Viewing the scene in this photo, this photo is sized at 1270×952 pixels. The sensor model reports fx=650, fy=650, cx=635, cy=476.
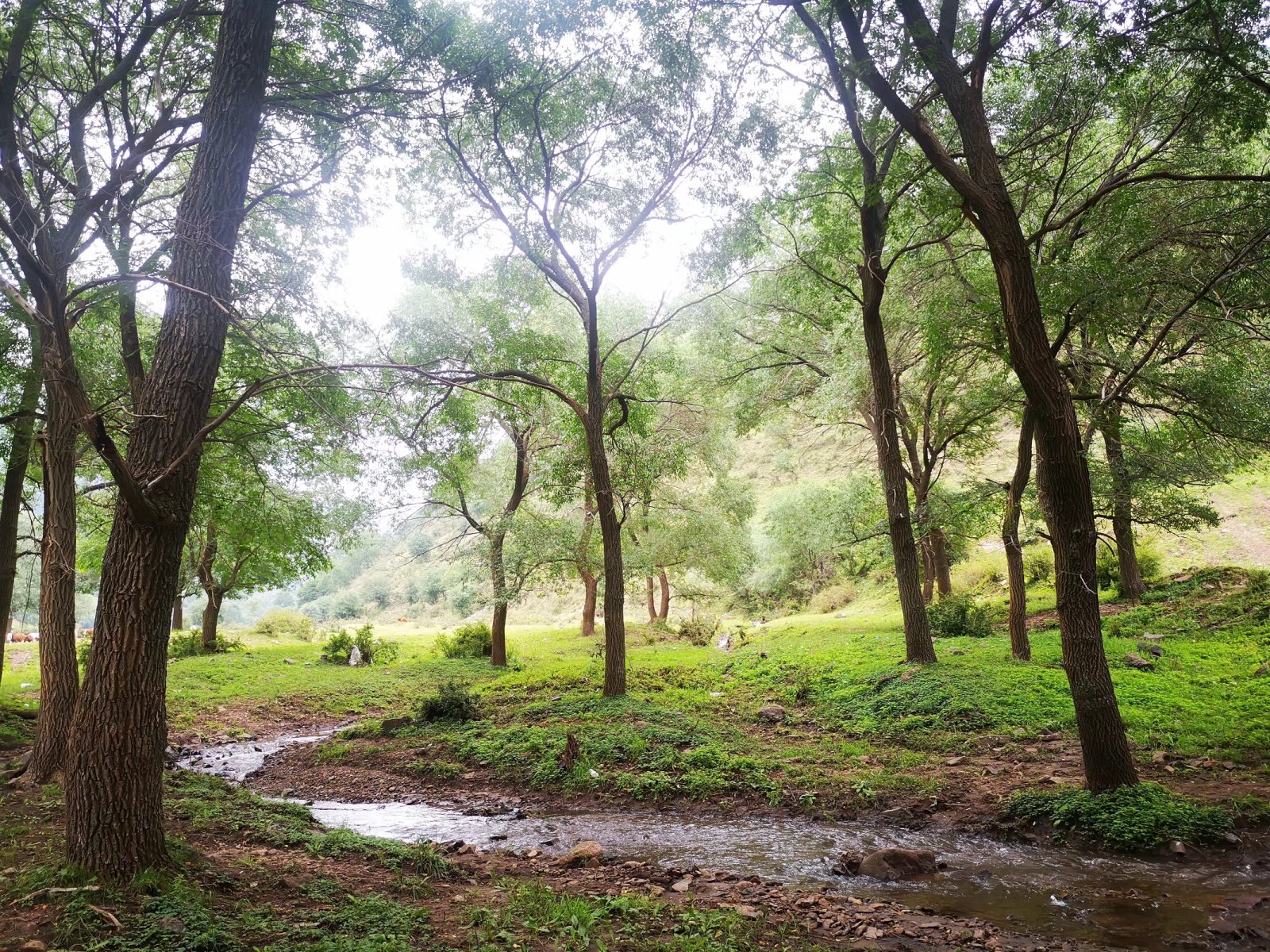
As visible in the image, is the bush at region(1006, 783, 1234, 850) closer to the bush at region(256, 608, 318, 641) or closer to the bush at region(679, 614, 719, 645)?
the bush at region(679, 614, 719, 645)

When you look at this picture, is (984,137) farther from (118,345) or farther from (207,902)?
(118,345)

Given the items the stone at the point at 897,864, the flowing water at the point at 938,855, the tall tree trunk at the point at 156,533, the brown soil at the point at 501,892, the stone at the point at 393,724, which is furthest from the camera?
the stone at the point at 393,724

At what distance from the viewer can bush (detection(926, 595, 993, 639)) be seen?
17.4 meters

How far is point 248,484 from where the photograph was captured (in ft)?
38.0

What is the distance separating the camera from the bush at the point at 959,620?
17438 mm

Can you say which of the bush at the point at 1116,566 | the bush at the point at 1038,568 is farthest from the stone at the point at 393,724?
the bush at the point at 1038,568

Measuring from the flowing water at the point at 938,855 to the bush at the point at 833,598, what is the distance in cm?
2813

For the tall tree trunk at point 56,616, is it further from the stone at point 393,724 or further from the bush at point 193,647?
the bush at point 193,647

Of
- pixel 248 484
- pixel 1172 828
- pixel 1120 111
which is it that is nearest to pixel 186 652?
pixel 248 484

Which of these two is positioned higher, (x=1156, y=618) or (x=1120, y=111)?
(x=1120, y=111)

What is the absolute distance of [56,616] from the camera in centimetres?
777

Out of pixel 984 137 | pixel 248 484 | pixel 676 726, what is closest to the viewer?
pixel 984 137

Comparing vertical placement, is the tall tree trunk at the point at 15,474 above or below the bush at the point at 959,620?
above

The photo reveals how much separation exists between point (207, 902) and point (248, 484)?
877 cm
